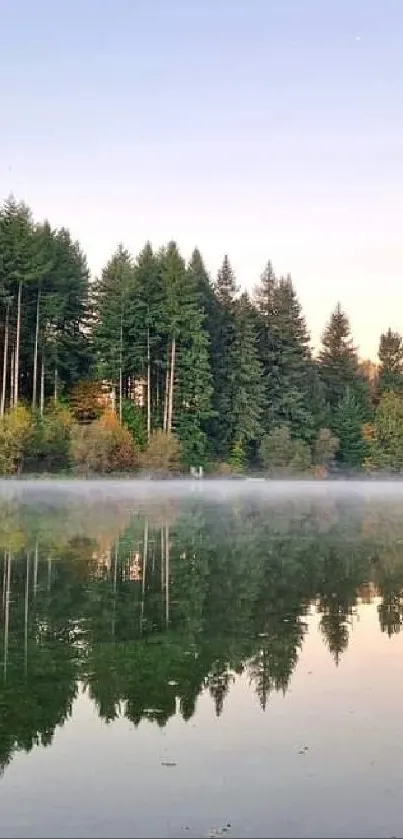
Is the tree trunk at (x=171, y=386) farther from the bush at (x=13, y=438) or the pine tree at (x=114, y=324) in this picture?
the bush at (x=13, y=438)

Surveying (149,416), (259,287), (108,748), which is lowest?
(108,748)

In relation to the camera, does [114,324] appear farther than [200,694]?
Yes

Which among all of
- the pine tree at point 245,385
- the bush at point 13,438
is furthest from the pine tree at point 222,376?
the bush at point 13,438

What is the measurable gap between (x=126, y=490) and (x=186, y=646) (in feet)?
109

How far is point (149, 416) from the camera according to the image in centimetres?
5372

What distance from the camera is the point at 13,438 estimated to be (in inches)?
1710

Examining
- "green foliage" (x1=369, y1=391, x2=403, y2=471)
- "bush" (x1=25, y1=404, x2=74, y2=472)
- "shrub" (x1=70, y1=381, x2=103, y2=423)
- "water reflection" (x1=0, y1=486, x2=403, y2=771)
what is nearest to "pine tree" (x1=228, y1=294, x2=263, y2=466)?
"shrub" (x1=70, y1=381, x2=103, y2=423)

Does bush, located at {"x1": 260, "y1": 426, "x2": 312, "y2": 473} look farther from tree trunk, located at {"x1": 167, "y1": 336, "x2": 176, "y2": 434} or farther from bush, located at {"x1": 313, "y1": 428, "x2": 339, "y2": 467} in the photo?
tree trunk, located at {"x1": 167, "y1": 336, "x2": 176, "y2": 434}

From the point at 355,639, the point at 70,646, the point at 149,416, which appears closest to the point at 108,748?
the point at 70,646

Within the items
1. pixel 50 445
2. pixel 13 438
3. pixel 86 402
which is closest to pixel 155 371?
pixel 86 402

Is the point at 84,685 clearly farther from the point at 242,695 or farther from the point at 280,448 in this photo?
the point at 280,448

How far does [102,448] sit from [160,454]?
13.4 ft

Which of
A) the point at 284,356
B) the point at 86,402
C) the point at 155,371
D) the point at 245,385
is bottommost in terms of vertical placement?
the point at 86,402

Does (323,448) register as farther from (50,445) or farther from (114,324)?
(50,445)
